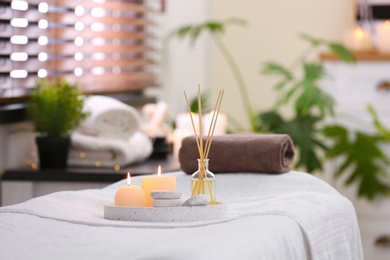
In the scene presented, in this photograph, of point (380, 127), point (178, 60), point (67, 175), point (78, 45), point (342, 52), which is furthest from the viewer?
point (178, 60)

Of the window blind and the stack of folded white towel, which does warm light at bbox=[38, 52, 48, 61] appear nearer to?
the window blind

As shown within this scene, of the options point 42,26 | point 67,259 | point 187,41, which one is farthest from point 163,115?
point 67,259

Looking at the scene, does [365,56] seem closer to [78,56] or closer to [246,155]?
[78,56]

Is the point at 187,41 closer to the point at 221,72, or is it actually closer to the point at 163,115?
the point at 221,72

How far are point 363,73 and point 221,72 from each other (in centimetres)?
81

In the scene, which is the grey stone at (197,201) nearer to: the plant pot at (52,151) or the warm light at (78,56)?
the plant pot at (52,151)

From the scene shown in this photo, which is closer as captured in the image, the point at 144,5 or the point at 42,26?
the point at 42,26

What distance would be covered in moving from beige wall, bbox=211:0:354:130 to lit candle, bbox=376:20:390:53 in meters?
0.32

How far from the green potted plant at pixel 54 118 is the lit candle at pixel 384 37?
5.80ft

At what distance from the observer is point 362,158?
13.5ft

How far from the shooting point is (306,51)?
4621mm

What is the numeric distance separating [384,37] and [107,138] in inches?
66.7

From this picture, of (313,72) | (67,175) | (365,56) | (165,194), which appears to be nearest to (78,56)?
(67,175)

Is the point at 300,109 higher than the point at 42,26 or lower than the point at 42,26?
lower
